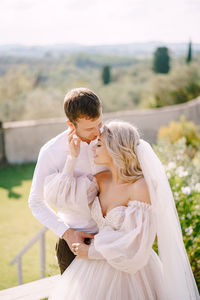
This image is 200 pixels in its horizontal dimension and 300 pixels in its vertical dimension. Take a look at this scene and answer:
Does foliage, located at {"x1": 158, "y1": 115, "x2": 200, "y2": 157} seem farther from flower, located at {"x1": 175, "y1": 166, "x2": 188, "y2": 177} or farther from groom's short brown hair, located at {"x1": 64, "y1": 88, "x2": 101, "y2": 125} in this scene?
groom's short brown hair, located at {"x1": 64, "y1": 88, "x2": 101, "y2": 125}

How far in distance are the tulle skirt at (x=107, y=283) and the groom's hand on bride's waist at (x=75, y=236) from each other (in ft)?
0.38

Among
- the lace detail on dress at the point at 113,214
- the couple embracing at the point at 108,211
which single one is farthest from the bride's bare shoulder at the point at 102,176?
the lace detail on dress at the point at 113,214

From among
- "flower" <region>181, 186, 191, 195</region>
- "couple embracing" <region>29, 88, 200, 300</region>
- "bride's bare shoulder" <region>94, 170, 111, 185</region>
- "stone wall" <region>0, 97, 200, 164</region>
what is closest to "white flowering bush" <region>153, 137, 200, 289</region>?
"flower" <region>181, 186, 191, 195</region>

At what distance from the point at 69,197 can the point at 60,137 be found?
0.41 meters

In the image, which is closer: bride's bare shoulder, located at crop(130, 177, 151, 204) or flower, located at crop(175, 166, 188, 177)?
bride's bare shoulder, located at crop(130, 177, 151, 204)

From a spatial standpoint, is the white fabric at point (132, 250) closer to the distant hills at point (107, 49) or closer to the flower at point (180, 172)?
the flower at point (180, 172)

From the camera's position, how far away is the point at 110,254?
1739mm

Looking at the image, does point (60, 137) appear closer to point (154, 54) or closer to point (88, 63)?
point (154, 54)

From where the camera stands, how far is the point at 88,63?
95.9ft

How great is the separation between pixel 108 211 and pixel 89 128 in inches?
19.6

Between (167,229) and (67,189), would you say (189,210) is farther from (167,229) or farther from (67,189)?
(67,189)

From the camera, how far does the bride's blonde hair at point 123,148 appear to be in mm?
1777

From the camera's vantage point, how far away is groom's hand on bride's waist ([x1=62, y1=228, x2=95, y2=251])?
1948mm

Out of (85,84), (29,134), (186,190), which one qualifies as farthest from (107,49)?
(186,190)
